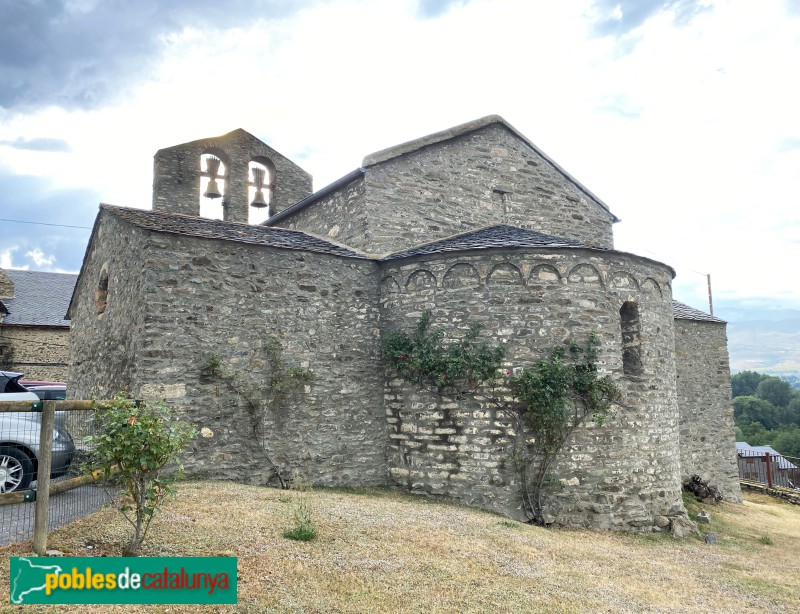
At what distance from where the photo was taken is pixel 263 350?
948 cm

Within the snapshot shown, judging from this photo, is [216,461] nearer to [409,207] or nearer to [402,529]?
[402,529]

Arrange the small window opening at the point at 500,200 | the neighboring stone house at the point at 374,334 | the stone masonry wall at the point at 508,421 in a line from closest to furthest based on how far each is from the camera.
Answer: the neighboring stone house at the point at 374,334, the stone masonry wall at the point at 508,421, the small window opening at the point at 500,200

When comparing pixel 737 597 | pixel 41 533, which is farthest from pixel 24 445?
pixel 737 597

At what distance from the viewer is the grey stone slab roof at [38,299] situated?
2242cm

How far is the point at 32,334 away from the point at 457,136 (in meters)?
19.1

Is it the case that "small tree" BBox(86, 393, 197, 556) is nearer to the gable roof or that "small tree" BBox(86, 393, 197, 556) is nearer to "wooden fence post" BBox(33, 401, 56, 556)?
"wooden fence post" BBox(33, 401, 56, 556)

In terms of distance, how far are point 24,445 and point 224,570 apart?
3.41m

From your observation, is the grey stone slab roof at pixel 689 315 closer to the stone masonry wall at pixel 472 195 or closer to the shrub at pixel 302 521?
the stone masonry wall at pixel 472 195

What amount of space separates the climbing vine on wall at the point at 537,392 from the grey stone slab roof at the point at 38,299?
18882 mm

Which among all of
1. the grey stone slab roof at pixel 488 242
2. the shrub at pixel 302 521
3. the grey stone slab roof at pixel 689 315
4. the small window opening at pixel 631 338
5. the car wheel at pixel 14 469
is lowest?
the shrub at pixel 302 521

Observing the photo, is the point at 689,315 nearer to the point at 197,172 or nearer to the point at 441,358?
the point at 441,358

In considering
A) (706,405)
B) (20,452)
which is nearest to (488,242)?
(20,452)

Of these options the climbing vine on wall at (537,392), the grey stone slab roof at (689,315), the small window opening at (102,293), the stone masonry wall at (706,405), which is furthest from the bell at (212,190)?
the stone masonry wall at (706,405)

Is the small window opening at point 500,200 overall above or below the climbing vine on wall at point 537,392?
above
